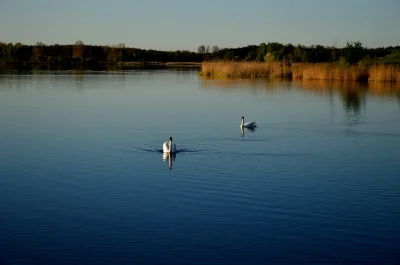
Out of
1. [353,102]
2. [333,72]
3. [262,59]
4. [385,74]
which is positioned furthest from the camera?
[262,59]

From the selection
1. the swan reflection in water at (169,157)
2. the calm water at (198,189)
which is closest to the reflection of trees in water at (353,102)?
the calm water at (198,189)

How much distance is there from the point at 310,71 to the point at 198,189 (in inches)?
1418

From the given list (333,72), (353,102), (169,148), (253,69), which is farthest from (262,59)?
(169,148)

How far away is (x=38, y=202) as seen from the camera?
407 inches

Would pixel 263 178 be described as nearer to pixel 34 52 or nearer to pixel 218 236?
pixel 218 236

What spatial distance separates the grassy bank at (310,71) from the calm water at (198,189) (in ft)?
63.6

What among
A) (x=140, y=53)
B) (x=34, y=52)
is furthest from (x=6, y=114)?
(x=140, y=53)

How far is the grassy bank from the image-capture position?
42.1 m

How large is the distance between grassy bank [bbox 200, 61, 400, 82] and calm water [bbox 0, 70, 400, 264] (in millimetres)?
19390

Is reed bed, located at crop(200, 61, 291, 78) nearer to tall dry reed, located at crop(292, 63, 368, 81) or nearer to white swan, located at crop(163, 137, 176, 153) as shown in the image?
tall dry reed, located at crop(292, 63, 368, 81)

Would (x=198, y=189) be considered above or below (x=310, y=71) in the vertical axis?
below

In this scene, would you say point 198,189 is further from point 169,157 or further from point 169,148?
point 169,148

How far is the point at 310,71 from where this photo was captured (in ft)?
150

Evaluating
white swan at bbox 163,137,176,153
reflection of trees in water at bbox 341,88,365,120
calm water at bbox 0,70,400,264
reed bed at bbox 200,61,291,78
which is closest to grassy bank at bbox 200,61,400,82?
reed bed at bbox 200,61,291,78
